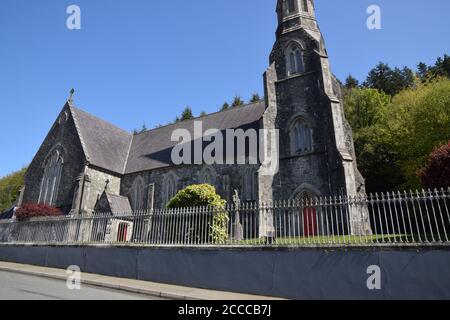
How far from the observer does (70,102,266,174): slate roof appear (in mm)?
25625

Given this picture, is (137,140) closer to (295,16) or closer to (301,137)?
(301,137)

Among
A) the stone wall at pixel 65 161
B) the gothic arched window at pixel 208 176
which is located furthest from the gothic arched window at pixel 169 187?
the stone wall at pixel 65 161

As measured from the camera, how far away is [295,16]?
76.7 ft

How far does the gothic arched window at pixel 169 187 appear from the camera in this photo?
958 inches

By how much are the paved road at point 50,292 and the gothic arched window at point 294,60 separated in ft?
57.6

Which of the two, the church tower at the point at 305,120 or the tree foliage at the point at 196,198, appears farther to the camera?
the church tower at the point at 305,120

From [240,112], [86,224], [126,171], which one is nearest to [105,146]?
[126,171]

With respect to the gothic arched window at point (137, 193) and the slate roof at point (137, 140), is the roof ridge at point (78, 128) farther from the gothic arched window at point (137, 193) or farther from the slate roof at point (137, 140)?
the gothic arched window at point (137, 193)

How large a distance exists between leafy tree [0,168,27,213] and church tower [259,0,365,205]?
54506mm

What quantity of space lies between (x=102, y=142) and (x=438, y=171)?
84.2ft

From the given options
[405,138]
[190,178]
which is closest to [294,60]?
[190,178]

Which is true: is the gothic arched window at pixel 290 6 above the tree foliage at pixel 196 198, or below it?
above

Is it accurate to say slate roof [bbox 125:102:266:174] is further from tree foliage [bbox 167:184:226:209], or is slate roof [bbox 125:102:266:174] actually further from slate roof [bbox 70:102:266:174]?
tree foliage [bbox 167:184:226:209]

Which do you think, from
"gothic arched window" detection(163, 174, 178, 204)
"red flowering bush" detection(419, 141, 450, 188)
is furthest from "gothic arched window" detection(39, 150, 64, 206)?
"red flowering bush" detection(419, 141, 450, 188)
